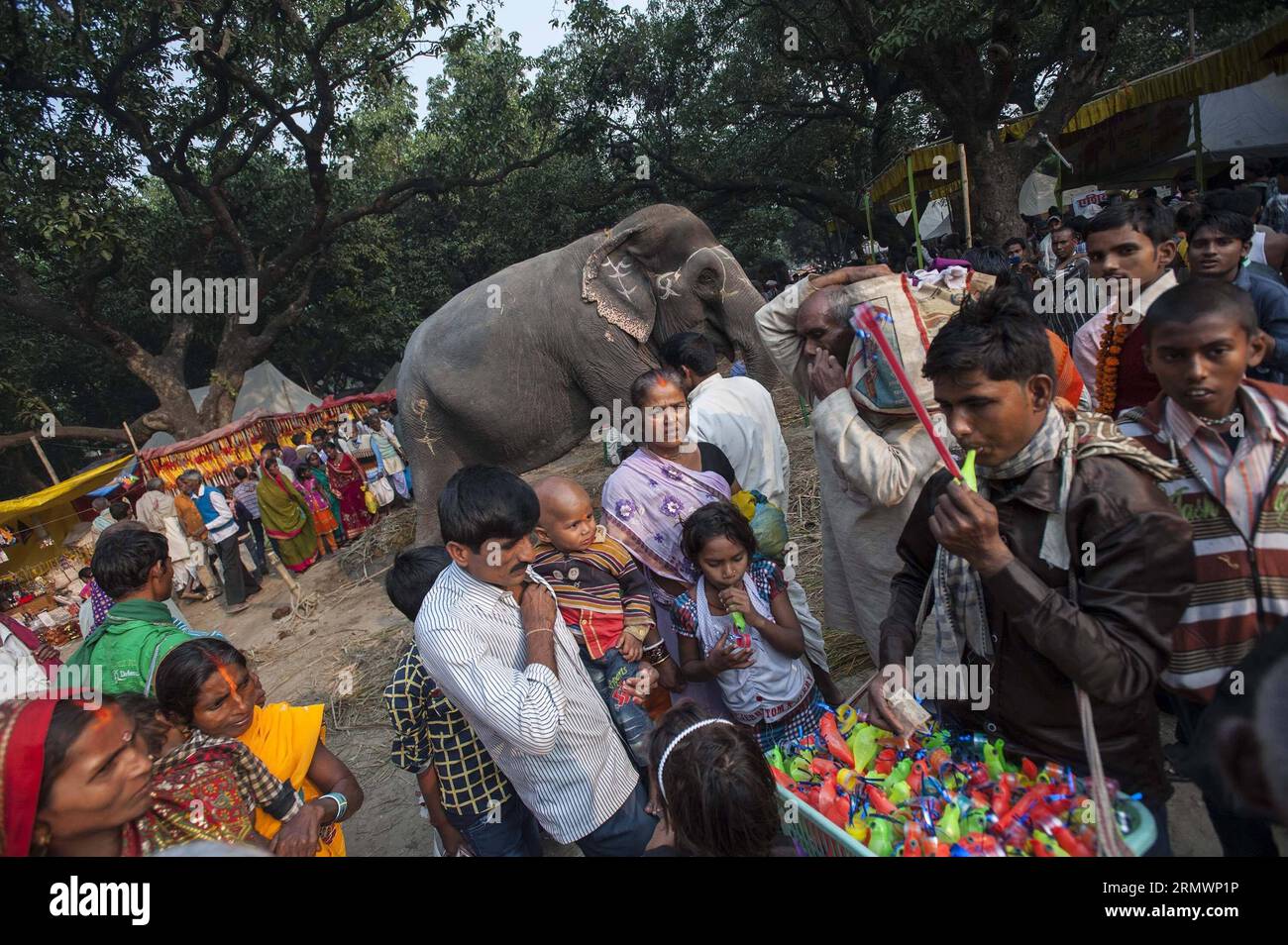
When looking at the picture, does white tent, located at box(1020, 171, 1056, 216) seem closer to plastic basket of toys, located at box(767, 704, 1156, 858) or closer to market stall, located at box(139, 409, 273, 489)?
market stall, located at box(139, 409, 273, 489)

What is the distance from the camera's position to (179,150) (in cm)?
1152

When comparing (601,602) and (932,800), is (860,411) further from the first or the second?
(932,800)

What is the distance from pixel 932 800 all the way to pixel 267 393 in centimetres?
1695

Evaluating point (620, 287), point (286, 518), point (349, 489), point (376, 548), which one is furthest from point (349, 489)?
point (620, 287)

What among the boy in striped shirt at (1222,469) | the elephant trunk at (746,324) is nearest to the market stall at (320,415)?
the elephant trunk at (746,324)

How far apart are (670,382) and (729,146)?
14.5 meters

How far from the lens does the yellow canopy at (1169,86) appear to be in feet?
32.7

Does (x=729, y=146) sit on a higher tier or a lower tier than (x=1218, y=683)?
higher

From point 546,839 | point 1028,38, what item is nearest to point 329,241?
point 1028,38

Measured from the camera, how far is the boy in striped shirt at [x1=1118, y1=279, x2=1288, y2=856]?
161cm

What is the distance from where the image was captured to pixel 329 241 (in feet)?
47.8

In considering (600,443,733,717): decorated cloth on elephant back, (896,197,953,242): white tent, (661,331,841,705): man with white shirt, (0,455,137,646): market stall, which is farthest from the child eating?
(896,197,953,242): white tent

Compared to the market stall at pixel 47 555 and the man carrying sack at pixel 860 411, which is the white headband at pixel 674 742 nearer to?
the man carrying sack at pixel 860 411

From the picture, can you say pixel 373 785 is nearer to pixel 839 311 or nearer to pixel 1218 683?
pixel 839 311
